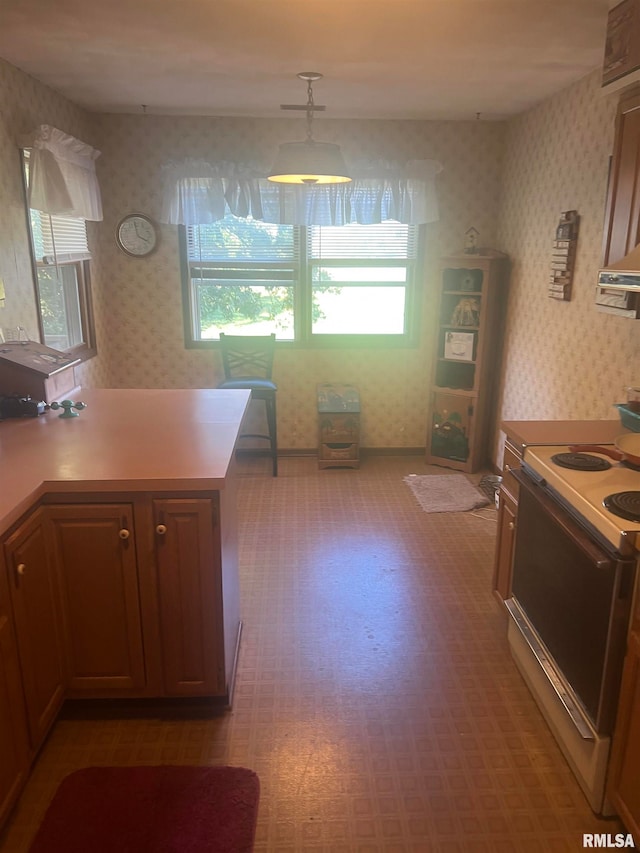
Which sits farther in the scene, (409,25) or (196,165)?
(196,165)

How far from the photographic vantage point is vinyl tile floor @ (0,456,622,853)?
1.85 metres

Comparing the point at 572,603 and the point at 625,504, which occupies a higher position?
the point at 625,504

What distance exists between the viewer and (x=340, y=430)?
4.82 meters

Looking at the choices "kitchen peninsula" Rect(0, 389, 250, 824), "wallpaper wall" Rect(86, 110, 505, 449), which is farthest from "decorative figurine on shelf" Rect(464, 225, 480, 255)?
"kitchen peninsula" Rect(0, 389, 250, 824)

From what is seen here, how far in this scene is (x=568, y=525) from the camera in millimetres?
1914

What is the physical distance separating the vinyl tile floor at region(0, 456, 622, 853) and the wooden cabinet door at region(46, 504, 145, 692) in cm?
23

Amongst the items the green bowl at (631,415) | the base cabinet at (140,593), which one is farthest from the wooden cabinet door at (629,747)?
the base cabinet at (140,593)

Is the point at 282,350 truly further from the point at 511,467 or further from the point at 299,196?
the point at 511,467

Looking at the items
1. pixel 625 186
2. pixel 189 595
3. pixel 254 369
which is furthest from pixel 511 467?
pixel 254 369

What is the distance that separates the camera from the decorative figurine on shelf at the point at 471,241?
465 centimetres

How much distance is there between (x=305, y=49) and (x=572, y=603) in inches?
103

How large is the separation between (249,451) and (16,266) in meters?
2.39

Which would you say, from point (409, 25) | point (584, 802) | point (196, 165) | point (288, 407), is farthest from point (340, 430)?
point (584, 802)

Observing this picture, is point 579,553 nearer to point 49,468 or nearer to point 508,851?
point 508,851
